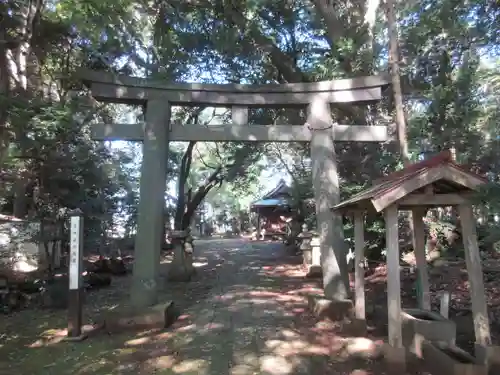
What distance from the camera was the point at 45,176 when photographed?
10.2 m

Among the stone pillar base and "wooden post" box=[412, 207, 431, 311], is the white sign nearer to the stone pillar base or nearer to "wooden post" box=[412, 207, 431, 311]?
the stone pillar base

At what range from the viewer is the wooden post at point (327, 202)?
299 inches

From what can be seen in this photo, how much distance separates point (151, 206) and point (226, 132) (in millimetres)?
2006

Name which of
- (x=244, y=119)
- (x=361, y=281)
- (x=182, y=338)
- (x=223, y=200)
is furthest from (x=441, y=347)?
(x=223, y=200)

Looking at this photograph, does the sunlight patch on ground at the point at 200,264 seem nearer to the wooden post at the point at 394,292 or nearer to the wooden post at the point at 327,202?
the wooden post at the point at 327,202

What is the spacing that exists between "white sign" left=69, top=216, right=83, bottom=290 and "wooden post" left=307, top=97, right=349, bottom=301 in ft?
13.9

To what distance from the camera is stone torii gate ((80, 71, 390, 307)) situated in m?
7.47

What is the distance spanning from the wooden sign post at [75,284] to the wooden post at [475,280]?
5.60m

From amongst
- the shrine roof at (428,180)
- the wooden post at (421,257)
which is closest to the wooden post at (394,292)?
the shrine roof at (428,180)

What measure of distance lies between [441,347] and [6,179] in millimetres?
11678

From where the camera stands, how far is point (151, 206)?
7.50 meters

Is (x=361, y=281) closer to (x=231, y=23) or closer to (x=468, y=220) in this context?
(x=468, y=220)

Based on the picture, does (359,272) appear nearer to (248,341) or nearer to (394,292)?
(394,292)

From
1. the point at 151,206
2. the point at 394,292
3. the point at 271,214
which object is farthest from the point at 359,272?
the point at 271,214
